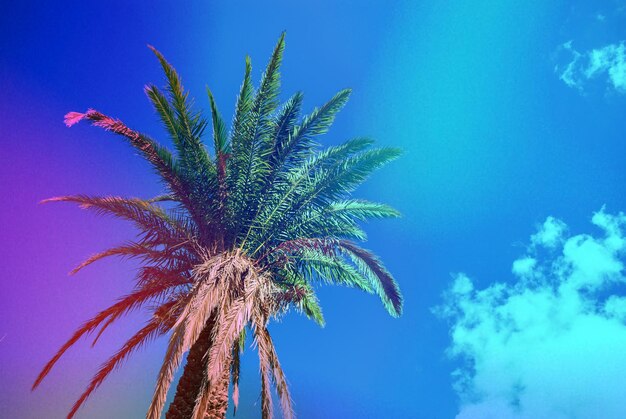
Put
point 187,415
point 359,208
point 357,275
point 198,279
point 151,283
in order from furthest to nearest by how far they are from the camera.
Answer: point 357,275 < point 359,208 < point 151,283 < point 198,279 < point 187,415

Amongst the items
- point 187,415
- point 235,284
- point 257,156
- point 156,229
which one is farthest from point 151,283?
point 257,156

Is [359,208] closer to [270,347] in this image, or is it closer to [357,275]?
[357,275]

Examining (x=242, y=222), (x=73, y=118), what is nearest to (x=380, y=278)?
(x=242, y=222)

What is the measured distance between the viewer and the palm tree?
8656 mm

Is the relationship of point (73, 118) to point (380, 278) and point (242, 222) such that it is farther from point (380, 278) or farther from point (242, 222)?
point (380, 278)

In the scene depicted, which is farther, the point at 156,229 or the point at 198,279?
the point at 156,229

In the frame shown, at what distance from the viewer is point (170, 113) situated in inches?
392

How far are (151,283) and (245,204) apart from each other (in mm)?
2714

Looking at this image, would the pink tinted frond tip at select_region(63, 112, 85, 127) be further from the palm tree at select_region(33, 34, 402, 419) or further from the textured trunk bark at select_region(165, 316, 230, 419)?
the textured trunk bark at select_region(165, 316, 230, 419)

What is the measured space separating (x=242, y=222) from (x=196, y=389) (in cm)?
366

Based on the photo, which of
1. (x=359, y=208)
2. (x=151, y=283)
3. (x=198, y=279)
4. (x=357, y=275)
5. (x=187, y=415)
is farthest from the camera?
(x=357, y=275)

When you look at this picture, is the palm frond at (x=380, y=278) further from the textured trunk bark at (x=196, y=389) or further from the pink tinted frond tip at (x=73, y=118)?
the pink tinted frond tip at (x=73, y=118)

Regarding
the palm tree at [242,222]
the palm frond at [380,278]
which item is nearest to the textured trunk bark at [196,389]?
the palm tree at [242,222]

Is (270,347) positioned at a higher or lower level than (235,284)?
lower
